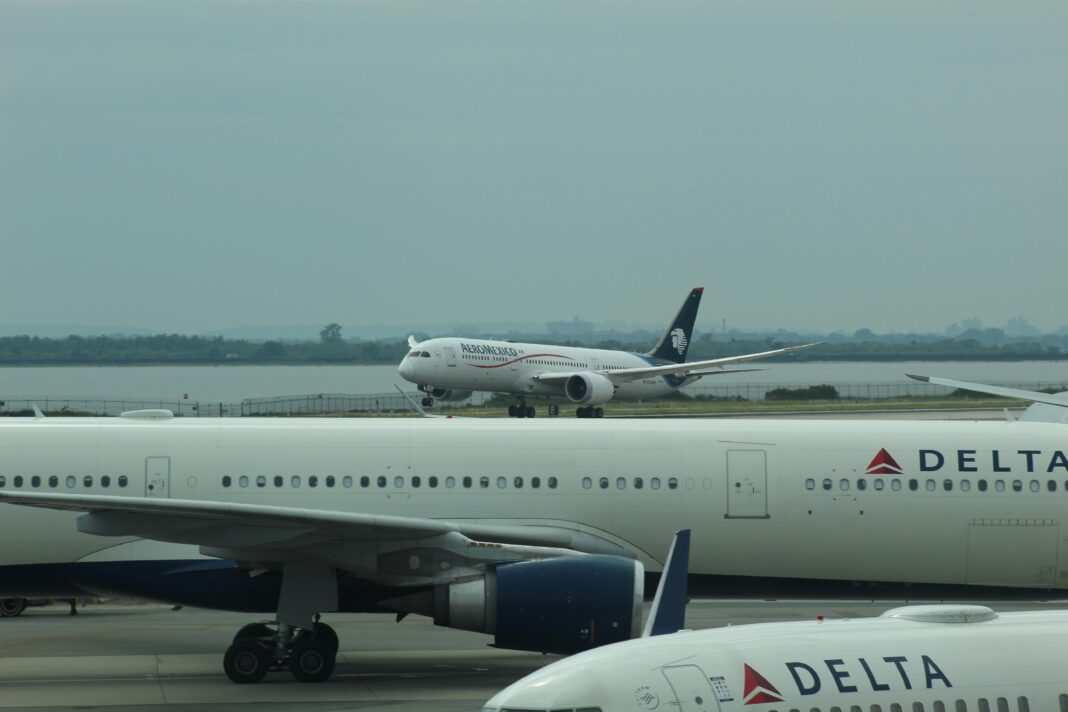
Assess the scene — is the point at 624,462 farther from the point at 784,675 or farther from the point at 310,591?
the point at 784,675

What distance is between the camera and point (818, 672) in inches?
372

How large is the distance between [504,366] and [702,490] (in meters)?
50.6

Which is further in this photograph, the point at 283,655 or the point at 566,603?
the point at 283,655

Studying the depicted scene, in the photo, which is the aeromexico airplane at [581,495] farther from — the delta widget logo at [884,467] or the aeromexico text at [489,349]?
the aeromexico text at [489,349]

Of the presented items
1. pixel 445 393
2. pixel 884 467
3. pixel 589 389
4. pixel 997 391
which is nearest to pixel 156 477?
pixel 884 467

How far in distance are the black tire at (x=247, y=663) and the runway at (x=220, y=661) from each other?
0.17m

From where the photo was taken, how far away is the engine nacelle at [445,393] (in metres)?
70.7

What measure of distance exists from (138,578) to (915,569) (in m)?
10.3

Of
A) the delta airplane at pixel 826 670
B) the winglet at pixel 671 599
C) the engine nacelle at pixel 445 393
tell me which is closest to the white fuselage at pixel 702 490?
the winglet at pixel 671 599

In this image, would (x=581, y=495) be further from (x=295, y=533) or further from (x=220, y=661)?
(x=220, y=661)

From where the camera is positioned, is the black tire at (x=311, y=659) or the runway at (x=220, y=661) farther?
the black tire at (x=311, y=659)

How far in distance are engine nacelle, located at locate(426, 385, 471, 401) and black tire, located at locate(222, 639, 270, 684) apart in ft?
166

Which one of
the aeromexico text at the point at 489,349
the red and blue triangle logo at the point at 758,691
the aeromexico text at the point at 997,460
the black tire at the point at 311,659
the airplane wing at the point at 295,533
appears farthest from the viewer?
the aeromexico text at the point at 489,349

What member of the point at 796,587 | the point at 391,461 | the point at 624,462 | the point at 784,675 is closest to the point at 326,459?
the point at 391,461
